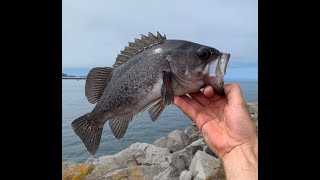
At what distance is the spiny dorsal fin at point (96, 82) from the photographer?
4090 mm

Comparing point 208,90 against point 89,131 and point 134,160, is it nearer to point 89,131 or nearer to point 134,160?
point 89,131

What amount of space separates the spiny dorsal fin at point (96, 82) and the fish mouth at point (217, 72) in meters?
1.10

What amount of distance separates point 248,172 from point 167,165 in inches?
358

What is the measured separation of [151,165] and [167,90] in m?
9.01

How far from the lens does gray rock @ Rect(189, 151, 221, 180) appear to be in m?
8.83

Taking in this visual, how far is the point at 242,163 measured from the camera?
11.5ft

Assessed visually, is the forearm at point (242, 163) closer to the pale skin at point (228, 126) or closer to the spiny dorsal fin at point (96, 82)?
the pale skin at point (228, 126)

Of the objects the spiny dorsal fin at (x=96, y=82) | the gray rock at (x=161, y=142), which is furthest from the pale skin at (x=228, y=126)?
the gray rock at (x=161, y=142)

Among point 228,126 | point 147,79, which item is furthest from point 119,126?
point 228,126

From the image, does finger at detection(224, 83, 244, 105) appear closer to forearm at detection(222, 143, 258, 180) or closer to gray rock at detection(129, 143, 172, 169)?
forearm at detection(222, 143, 258, 180)

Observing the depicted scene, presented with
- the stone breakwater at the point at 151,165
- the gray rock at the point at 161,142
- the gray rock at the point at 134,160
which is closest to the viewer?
the stone breakwater at the point at 151,165

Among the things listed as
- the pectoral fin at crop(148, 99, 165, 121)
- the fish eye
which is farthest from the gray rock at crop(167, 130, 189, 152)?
the fish eye
